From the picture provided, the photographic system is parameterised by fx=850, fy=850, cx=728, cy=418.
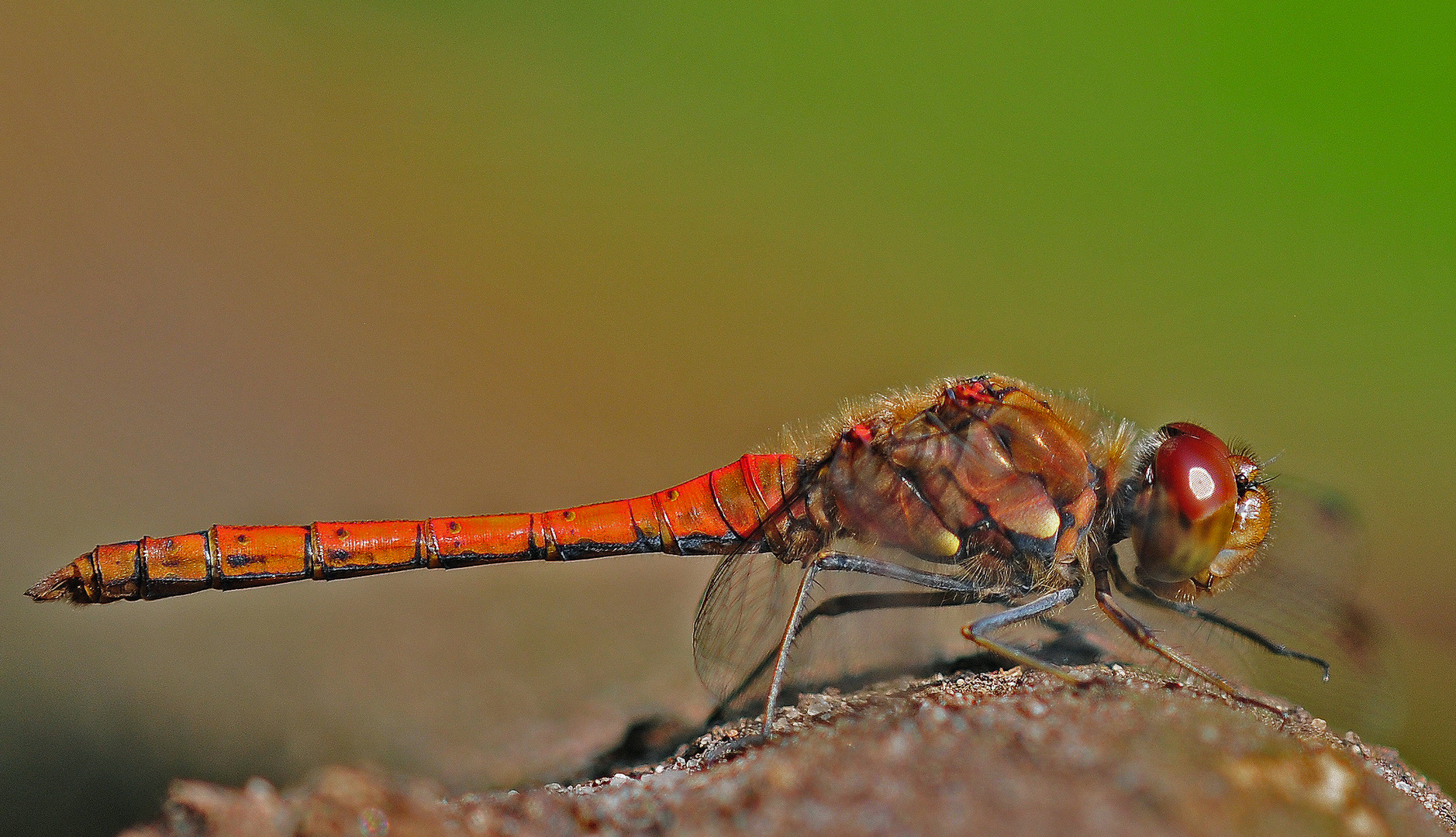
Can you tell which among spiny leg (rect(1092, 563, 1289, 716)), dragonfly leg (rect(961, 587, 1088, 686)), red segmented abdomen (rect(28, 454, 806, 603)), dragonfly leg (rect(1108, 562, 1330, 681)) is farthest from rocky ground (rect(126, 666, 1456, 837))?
red segmented abdomen (rect(28, 454, 806, 603))

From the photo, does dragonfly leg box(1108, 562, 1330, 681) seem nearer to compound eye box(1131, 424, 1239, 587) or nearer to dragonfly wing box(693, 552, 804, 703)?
compound eye box(1131, 424, 1239, 587)

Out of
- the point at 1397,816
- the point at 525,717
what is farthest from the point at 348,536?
the point at 1397,816

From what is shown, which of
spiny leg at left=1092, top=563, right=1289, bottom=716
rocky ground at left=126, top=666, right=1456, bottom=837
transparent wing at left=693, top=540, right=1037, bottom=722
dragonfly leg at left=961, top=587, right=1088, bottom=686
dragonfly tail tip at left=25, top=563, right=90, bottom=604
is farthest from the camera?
dragonfly tail tip at left=25, top=563, right=90, bottom=604

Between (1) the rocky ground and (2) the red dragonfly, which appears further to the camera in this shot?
(2) the red dragonfly

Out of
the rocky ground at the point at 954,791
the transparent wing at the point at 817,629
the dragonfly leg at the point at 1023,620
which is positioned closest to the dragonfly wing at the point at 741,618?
the transparent wing at the point at 817,629

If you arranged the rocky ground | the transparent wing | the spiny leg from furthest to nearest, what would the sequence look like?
1. the transparent wing
2. the spiny leg
3. the rocky ground

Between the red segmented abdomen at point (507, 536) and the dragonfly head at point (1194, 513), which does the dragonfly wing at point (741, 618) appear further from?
the dragonfly head at point (1194, 513)
